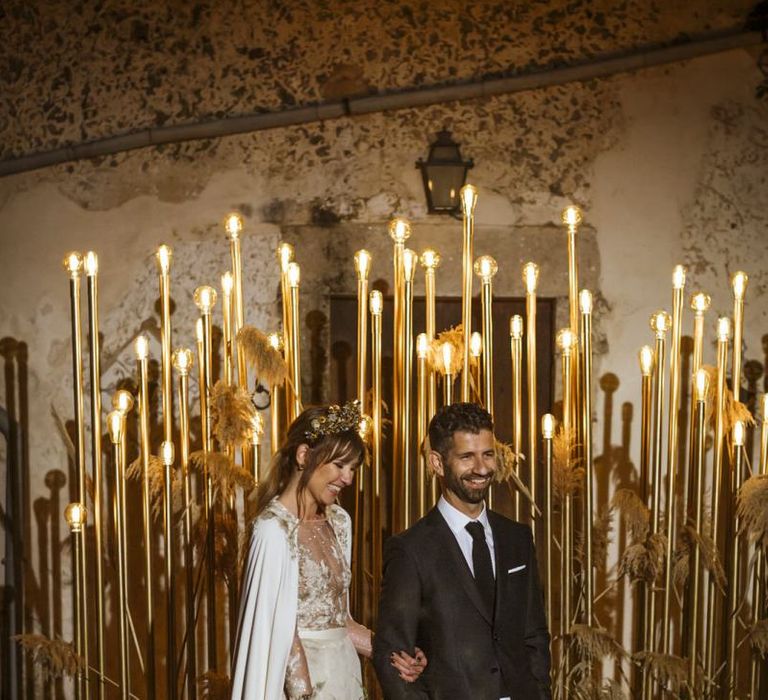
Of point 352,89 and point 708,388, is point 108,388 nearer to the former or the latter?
point 352,89

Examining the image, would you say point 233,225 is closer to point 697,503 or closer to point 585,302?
point 585,302

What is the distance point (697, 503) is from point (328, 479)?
135 cm

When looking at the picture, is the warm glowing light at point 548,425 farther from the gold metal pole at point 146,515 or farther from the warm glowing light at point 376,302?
the gold metal pole at point 146,515

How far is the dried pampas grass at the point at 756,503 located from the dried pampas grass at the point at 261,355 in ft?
4.51

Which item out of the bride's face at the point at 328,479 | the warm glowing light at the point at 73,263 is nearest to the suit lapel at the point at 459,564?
the bride's face at the point at 328,479

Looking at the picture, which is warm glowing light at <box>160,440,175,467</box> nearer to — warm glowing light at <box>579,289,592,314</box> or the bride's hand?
the bride's hand

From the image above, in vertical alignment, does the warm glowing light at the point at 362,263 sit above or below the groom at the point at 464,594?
above

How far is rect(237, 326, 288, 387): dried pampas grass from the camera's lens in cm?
345

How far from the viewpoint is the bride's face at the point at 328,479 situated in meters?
2.78

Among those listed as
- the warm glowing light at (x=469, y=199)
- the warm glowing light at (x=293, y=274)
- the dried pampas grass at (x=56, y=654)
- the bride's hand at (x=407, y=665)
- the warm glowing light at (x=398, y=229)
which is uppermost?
the warm glowing light at (x=469, y=199)

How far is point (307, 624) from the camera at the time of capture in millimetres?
2771

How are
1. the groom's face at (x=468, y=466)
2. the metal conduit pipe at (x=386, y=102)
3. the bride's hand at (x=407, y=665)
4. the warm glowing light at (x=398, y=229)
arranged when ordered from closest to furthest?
the bride's hand at (x=407, y=665)
the groom's face at (x=468, y=466)
the warm glowing light at (x=398, y=229)
the metal conduit pipe at (x=386, y=102)

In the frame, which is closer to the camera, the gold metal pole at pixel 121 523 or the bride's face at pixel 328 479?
the bride's face at pixel 328 479

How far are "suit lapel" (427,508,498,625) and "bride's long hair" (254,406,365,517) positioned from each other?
0.96 ft
